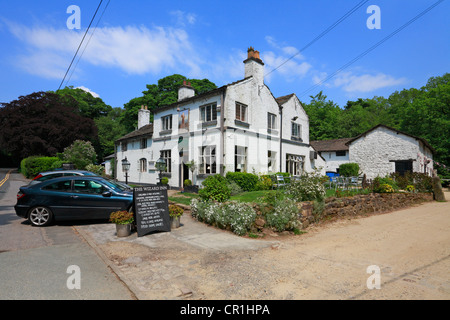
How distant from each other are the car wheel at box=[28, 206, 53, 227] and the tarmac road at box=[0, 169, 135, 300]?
23.5 inches

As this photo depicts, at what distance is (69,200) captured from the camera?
8.45m

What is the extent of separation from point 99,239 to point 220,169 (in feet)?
33.9

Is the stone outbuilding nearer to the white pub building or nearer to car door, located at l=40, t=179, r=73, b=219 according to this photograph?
the white pub building

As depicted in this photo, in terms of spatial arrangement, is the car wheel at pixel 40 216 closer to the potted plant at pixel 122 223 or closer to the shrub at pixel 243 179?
the potted plant at pixel 122 223

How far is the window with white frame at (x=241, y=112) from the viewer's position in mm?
17938

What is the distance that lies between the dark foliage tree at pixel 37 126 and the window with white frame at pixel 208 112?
→ 24.8 meters

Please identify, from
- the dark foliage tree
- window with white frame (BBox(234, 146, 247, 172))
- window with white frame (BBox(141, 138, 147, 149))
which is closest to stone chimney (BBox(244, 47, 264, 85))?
window with white frame (BBox(234, 146, 247, 172))

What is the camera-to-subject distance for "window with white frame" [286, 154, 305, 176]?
2239 centimetres

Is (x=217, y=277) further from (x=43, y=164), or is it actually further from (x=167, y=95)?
(x=167, y=95)

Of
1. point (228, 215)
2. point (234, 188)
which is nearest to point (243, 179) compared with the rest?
point (234, 188)

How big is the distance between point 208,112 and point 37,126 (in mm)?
26822

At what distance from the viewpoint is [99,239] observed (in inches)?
276

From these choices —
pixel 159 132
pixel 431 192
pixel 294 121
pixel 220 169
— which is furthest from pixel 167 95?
pixel 431 192

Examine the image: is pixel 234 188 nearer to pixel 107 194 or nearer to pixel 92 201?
pixel 107 194
